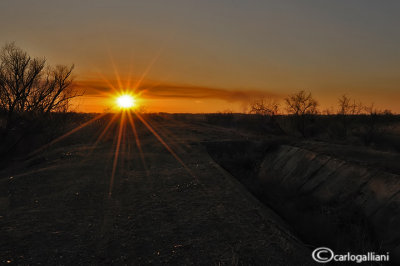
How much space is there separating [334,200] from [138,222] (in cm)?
506

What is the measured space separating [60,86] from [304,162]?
2254 cm

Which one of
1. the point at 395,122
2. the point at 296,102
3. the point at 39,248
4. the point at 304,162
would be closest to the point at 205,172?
→ the point at 304,162

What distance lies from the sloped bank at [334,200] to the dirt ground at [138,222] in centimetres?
91

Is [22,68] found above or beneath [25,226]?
above

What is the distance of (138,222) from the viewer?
563 centimetres

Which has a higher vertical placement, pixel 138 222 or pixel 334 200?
pixel 334 200

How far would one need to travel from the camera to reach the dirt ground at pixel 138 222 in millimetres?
4281

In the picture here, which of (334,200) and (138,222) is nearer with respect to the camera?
(138,222)

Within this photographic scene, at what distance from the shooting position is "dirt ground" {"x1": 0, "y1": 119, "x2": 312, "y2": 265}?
169 inches

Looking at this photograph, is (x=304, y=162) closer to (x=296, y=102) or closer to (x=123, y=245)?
(x=123, y=245)

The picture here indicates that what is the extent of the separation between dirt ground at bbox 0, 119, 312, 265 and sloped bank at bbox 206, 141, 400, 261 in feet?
2.99

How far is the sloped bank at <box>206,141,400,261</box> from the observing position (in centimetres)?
552

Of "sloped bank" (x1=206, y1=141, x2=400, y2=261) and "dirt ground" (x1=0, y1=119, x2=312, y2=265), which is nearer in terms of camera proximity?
"dirt ground" (x1=0, y1=119, x2=312, y2=265)

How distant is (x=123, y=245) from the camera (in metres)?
4.62
